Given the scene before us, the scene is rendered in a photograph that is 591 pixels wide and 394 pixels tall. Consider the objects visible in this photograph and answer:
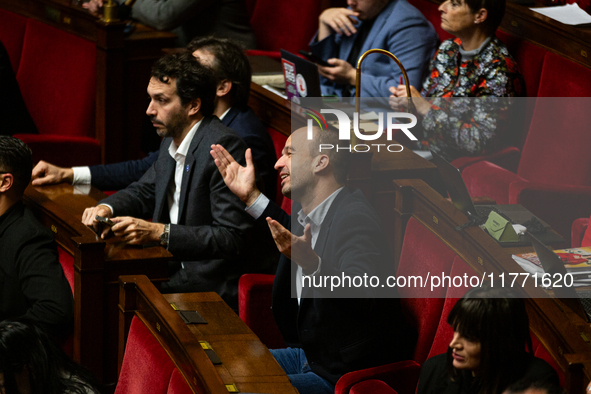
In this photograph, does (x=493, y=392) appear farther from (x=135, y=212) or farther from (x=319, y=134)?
(x=135, y=212)

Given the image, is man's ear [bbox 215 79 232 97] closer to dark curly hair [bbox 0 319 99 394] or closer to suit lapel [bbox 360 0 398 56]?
suit lapel [bbox 360 0 398 56]

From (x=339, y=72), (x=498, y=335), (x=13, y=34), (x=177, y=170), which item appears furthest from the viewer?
(x=13, y=34)

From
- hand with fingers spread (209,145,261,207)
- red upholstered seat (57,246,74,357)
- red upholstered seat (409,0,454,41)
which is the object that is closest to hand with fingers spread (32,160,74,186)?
red upholstered seat (57,246,74,357)

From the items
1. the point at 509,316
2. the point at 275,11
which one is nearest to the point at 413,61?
the point at 275,11

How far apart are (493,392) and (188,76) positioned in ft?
4.30

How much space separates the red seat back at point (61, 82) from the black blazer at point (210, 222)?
1135 millimetres

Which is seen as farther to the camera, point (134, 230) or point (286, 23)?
point (286, 23)

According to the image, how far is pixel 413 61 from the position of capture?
2977mm

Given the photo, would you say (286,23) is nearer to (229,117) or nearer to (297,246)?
(229,117)

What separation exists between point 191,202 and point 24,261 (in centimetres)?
45

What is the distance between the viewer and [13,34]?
3357 mm

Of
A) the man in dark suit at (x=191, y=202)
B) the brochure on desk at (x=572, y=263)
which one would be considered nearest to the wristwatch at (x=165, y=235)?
the man in dark suit at (x=191, y=202)

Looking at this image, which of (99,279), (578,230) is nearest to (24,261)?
(99,279)

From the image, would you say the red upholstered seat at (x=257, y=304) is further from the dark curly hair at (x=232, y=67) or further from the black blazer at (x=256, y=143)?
the dark curly hair at (x=232, y=67)
